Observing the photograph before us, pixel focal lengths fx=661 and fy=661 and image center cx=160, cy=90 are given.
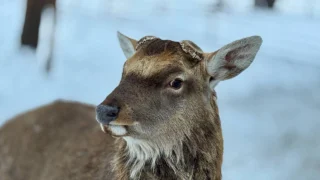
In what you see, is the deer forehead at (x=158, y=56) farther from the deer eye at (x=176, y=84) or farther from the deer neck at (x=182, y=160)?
the deer neck at (x=182, y=160)

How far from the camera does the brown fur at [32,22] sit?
12.9 metres

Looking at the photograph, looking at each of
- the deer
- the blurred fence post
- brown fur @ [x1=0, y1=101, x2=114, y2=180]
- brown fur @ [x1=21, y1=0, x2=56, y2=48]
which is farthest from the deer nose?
→ the blurred fence post

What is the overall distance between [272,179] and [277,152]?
0.84m

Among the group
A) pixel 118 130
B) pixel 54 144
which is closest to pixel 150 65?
pixel 118 130

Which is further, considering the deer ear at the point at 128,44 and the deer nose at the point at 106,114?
the deer ear at the point at 128,44

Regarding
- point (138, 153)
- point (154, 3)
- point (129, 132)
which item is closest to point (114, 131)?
point (129, 132)

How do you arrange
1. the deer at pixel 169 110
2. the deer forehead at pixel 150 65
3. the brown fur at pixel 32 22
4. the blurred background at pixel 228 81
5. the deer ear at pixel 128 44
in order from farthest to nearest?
1. the brown fur at pixel 32 22
2. the blurred background at pixel 228 81
3. the deer ear at pixel 128 44
4. the deer forehead at pixel 150 65
5. the deer at pixel 169 110

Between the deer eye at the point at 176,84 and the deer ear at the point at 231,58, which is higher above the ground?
the deer ear at the point at 231,58

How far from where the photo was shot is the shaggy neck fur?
4.55 meters

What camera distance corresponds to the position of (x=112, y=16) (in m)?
18.4

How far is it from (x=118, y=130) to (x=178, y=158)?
587 mm


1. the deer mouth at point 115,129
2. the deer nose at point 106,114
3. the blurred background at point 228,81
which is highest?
the deer nose at point 106,114

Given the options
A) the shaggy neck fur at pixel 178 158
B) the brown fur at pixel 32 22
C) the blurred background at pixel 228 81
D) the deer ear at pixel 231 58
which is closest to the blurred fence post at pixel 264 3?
the blurred background at pixel 228 81

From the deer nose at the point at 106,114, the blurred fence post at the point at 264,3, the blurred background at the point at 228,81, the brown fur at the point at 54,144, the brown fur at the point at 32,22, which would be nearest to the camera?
the deer nose at the point at 106,114
